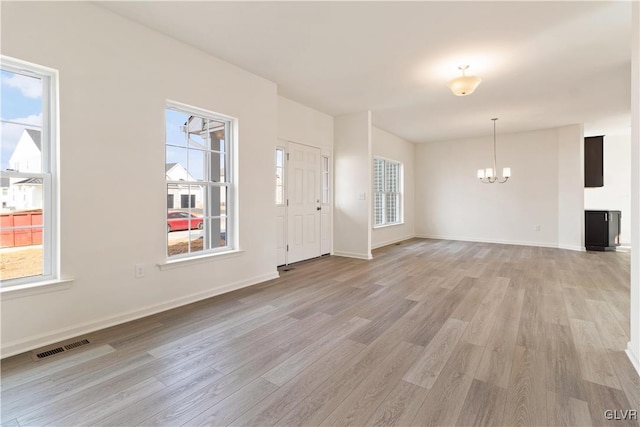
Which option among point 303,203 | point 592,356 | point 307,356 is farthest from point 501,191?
point 307,356

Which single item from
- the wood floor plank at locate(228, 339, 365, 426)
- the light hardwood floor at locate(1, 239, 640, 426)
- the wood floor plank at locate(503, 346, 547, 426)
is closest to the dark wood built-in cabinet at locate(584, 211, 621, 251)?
the light hardwood floor at locate(1, 239, 640, 426)

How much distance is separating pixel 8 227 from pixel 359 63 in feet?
12.4

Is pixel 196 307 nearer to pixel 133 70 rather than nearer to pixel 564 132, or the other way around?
pixel 133 70

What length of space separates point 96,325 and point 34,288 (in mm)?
567

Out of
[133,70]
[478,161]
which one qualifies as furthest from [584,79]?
[133,70]

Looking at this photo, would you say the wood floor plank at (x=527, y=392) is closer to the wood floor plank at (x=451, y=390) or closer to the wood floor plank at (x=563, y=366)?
the wood floor plank at (x=563, y=366)

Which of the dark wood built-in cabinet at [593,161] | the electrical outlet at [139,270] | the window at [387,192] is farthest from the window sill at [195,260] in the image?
the dark wood built-in cabinet at [593,161]

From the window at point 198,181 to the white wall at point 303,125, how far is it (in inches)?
56.2

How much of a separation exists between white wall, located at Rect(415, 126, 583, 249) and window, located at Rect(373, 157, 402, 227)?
1004mm

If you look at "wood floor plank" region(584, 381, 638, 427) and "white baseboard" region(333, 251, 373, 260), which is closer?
"wood floor plank" region(584, 381, 638, 427)

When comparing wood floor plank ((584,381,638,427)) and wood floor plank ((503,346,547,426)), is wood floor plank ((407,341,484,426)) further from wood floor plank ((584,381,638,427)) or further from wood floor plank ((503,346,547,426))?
wood floor plank ((584,381,638,427))

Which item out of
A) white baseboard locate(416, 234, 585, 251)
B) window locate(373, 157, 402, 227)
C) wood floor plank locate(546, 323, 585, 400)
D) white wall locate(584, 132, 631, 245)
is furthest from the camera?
white wall locate(584, 132, 631, 245)

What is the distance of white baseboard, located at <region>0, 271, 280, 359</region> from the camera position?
7.11 ft

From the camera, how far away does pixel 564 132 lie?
670 centimetres
